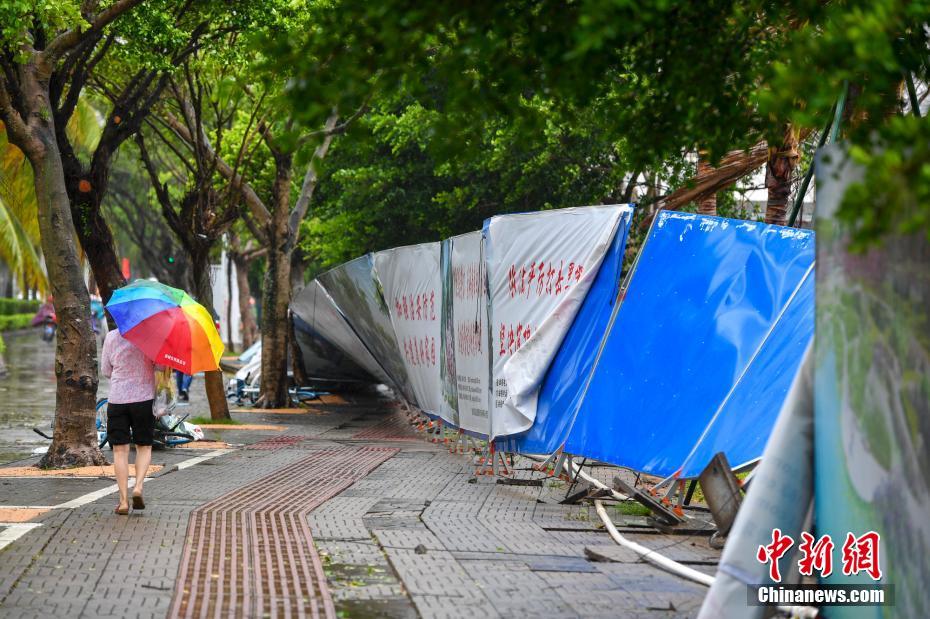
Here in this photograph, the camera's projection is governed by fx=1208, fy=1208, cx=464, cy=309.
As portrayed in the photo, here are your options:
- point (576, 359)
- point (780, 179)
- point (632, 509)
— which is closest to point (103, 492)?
point (576, 359)

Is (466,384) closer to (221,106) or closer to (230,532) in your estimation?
(230,532)

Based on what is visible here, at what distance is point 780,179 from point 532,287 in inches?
158

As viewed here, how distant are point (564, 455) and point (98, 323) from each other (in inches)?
1610

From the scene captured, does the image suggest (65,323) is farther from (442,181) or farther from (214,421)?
(442,181)

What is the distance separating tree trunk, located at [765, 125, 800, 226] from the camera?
13258mm

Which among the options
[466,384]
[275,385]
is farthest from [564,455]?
[275,385]

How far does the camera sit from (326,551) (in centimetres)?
786

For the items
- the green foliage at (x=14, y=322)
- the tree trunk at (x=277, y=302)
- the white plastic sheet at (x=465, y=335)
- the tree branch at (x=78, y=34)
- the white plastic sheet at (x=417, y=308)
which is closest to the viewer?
the white plastic sheet at (x=465, y=335)

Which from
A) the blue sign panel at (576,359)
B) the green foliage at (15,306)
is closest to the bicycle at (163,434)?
the blue sign panel at (576,359)

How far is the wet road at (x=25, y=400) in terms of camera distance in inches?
615

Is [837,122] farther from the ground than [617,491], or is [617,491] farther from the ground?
[837,122]

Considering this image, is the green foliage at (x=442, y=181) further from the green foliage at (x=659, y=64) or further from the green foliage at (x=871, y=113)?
the green foliage at (x=871, y=113)

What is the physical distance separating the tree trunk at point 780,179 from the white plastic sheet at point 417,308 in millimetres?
3870

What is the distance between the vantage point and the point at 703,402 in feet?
29.2
